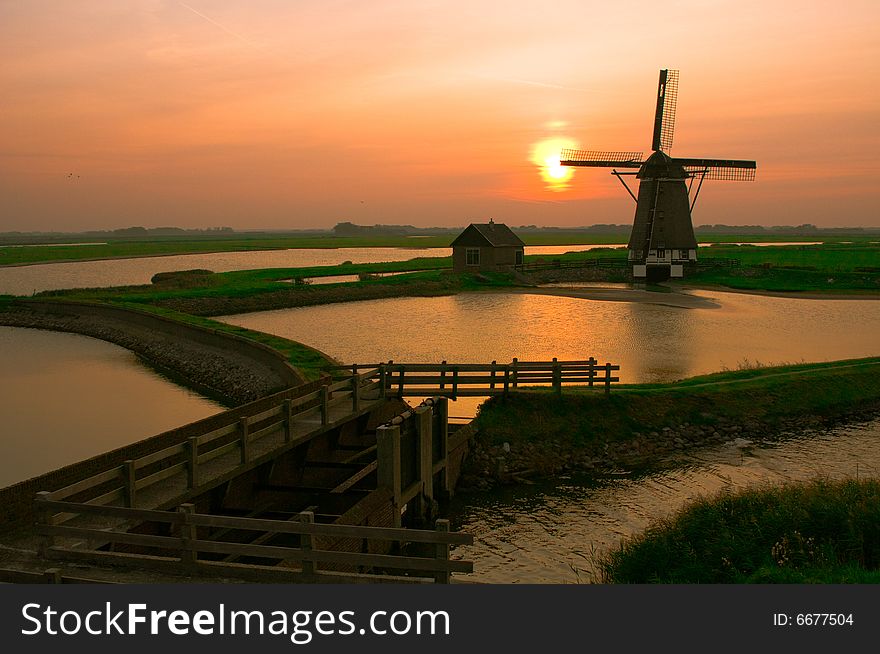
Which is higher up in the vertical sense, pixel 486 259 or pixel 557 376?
pixel 486 259

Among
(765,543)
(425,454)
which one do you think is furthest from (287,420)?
(765,543)

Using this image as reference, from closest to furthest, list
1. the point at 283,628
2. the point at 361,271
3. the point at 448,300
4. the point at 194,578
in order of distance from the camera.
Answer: the point at 283,628 < the point at 194,578 < the point at 448,300 < the point at 361,271

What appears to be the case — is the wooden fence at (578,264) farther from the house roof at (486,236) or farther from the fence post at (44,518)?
the fence post at (44,518)

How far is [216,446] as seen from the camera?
16734 millimetres

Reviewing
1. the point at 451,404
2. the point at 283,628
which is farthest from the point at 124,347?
the point at 283,628

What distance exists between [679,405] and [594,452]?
16.2ft

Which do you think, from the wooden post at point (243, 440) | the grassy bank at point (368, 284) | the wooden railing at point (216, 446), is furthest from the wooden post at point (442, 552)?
the grassy bank at point (368, 284)

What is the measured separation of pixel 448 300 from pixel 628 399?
45.5 meters

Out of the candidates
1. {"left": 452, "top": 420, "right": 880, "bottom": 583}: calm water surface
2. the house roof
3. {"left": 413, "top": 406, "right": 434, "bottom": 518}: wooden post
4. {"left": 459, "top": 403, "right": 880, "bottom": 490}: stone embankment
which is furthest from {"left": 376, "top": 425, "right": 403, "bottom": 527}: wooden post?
the house roof

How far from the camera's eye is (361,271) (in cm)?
9662

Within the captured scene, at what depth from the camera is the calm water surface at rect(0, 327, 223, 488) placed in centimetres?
2431

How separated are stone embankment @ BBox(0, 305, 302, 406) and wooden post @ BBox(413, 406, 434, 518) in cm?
1013

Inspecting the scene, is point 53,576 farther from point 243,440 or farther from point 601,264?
point 601,264

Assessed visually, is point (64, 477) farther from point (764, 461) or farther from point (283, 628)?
point (764, 461)
